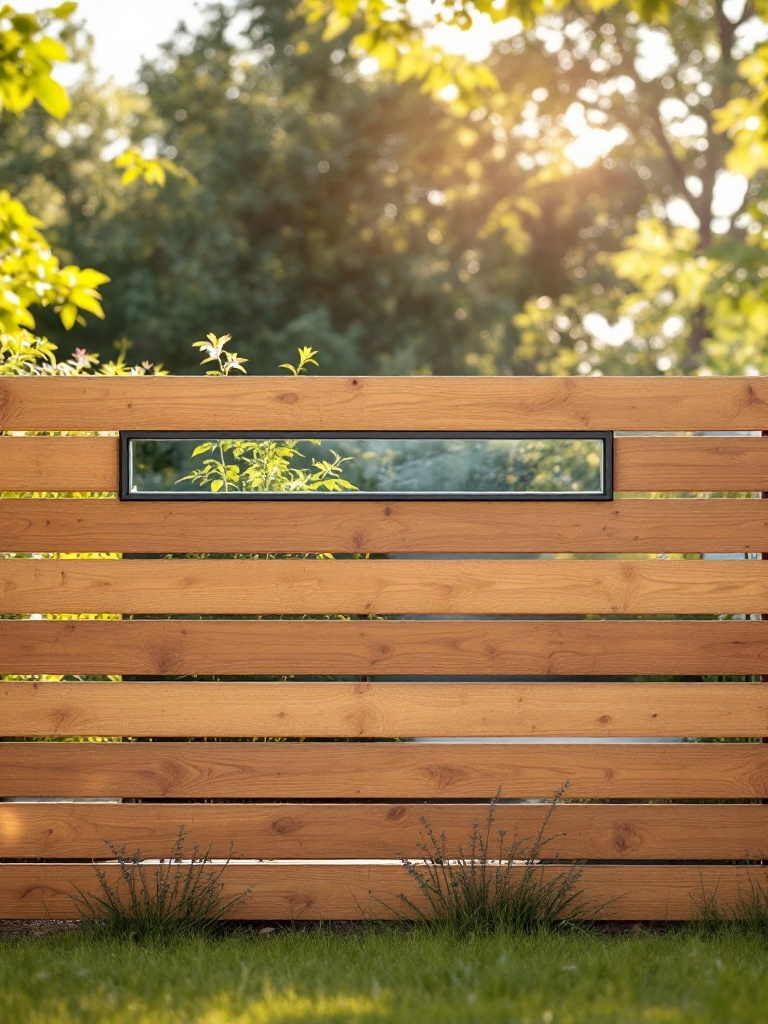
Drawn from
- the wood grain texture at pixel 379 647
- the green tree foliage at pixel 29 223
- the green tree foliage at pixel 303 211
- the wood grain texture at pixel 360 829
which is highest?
the green tree foliage at pixel 303 211

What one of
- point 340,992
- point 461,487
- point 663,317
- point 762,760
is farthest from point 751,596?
point 663,317

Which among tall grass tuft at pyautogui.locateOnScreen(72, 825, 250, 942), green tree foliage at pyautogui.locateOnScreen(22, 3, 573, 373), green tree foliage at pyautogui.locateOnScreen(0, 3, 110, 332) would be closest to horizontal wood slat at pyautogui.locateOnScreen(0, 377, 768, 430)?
green tree foliage at pyautogui.locateOnScreen(0, 3, 110, 332)

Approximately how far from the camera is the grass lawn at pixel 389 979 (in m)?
2.74

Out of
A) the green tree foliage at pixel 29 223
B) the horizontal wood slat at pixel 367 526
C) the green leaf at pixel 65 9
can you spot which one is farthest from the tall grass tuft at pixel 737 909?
the green leaf at pixel 65 9

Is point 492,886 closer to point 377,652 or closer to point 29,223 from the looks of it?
point 377,652

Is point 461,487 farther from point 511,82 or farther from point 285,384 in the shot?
point 511,82

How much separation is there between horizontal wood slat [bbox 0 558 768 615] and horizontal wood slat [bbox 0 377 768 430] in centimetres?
51

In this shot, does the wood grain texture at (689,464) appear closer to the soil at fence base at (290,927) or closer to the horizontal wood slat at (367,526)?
the horizontal wood slat at (367,526)

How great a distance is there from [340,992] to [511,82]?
16.8 m

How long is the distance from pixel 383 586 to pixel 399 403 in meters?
0.67

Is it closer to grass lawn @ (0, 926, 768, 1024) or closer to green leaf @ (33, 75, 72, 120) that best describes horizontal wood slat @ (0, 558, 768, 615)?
grass lawn @ (0, 926, 768, 1024)

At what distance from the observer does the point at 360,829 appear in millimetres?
3740

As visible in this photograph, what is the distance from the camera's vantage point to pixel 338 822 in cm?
374

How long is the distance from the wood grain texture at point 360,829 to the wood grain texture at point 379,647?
502 mm
